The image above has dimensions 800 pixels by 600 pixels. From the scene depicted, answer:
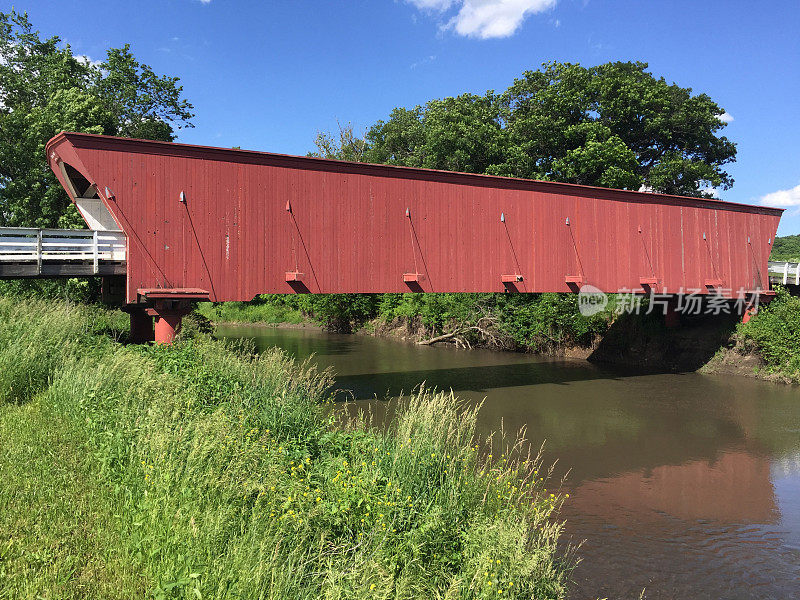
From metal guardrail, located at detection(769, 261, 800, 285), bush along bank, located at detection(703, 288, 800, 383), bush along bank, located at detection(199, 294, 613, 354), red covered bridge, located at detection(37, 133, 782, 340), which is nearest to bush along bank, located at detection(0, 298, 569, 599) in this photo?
red covered bridge, located at detection(37, 133, 782, 340)

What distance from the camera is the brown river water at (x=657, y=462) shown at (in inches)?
235

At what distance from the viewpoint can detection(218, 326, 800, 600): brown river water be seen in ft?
19.6

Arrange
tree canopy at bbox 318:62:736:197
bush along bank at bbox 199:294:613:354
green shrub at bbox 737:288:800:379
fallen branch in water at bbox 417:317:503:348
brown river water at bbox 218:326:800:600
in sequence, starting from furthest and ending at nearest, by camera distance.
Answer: tree canopy at bbox 318:62:736:197 < fallen branch in water at bbox 417:317:503:348 < bush along bank at bbox 199:294:613:354 < green shrub at bbox 737:288:800:379 < brown river water at bbox 218:326:800:600

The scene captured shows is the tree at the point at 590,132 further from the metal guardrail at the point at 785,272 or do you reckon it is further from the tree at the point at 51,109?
the tree at the point at 51,109

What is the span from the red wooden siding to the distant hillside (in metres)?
41.3

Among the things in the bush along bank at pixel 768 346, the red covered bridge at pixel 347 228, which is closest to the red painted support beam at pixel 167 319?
the red covered bridge at pixel 347 228

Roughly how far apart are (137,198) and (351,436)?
8.37m

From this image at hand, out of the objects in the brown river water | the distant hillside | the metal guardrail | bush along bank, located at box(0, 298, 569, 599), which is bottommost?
the brown river water

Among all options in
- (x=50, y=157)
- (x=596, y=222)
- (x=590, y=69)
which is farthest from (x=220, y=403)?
(x=590, y=69)

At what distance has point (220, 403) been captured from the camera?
7098mm

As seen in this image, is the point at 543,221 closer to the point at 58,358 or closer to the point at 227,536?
the point at 58,358

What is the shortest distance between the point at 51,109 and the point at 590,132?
24628 mm

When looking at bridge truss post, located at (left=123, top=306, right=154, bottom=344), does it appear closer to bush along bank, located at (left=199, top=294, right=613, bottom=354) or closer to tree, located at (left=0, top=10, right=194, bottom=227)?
tree, located at (left=0, top=10, right=194, bottom=227)

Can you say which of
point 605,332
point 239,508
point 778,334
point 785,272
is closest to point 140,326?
point 239,508
